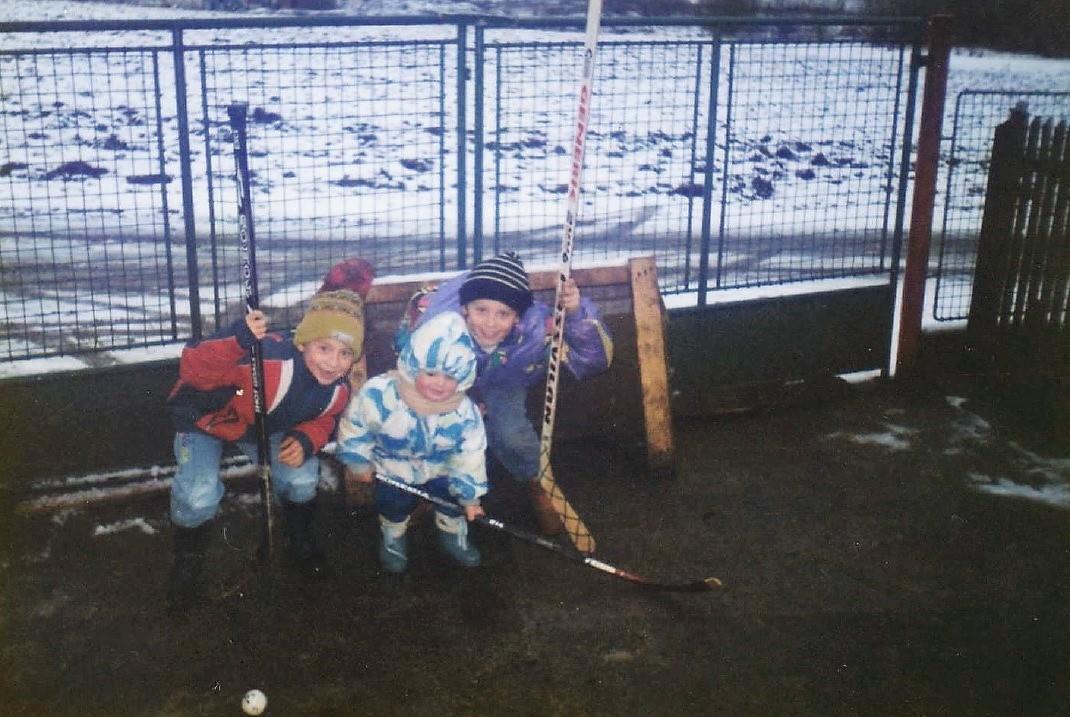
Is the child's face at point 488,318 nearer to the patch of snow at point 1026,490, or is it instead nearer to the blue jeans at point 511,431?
the blue jeans at point 511,431

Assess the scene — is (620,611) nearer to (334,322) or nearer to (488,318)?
(488,318)

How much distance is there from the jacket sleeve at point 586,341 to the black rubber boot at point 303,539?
4.42 feet

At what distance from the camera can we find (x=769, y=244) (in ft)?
33.3

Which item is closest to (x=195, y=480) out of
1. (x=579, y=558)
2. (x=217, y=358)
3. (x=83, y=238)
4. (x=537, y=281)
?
(x=217, y=358)

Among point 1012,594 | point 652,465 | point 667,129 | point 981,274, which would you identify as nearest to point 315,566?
Answer: point 652,465

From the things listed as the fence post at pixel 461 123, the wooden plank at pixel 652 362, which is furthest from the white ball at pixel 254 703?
the fence post at pixel 461 123

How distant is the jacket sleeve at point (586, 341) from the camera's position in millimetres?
4922

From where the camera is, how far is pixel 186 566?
4402 mm

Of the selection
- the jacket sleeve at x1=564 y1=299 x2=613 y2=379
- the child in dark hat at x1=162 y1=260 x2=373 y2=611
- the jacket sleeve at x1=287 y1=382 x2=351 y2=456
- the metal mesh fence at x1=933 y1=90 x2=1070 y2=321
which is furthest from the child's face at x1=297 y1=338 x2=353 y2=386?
the metal mesh fence at x1=933 y1=90 x2=1070 y2=321

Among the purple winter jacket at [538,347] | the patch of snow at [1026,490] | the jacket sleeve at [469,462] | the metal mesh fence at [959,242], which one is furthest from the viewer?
the metal mesh fence at [959,242]

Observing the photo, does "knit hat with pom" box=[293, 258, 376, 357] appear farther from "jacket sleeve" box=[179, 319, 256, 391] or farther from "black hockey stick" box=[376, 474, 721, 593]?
"black hockey stick" box=[376, 474, 721, 593]

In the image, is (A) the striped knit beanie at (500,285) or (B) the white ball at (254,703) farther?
(A) the striped knit beanie at (500,285)

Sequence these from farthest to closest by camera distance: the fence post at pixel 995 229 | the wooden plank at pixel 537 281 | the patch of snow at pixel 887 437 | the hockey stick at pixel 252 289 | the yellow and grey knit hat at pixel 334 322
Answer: the fence post at pixel 995 229 < the patch of snow at pixel 887 437 < the wooden plank at pixel 537 281 < the yellow and grey knit hat at pixel 334 322 < the hockey stick at pixel 252 289

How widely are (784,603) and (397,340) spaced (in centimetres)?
198
